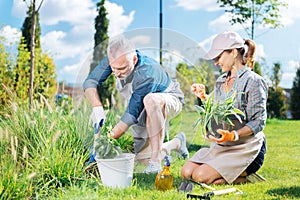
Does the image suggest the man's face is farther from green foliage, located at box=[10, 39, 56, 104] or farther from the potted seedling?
green foliage, located at box=[10, 39, 56, 104]

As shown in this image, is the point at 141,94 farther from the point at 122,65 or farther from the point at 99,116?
the point at 99,116

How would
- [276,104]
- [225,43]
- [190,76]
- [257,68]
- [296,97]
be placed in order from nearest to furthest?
[190,76] → [225,43] → [257,68] → [276,104] → [296,97]

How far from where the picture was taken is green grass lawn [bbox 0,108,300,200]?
2.96 meters

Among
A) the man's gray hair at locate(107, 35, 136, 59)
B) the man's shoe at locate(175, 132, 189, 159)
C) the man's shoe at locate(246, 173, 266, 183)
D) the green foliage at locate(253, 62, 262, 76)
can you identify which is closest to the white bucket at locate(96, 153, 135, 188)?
the man's shoe at locate(175, 132, 189, 159)

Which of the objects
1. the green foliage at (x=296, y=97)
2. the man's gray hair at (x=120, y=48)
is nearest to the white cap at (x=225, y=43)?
the man's gray hair at (x=120, y=48)

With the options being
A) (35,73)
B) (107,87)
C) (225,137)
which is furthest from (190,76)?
(35,73)

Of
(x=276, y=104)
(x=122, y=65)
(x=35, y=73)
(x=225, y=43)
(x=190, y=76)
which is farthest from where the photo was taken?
(x=276, y=104)

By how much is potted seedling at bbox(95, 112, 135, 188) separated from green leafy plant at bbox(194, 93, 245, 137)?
0.55 m

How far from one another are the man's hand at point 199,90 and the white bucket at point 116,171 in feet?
2.11

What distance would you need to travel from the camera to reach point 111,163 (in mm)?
3258

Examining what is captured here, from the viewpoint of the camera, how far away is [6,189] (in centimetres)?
280

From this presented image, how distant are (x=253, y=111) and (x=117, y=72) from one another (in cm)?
104

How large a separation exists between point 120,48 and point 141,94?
12.8 inches

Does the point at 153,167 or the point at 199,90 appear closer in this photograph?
the point at 199,90
